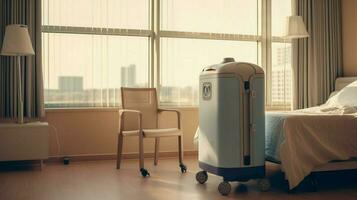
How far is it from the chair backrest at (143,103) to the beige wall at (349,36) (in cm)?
269

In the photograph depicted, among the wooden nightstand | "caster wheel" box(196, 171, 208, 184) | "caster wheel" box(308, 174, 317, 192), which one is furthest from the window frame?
"caster wheel" box(308, 174, 317, 192)

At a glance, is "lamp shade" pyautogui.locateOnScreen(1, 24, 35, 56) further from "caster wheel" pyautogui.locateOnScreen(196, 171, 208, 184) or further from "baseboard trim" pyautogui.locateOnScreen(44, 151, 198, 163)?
"caster wheel" pyautogui.locateOnScreen(196, 171, 208, 184)

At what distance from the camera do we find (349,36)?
5.54 m

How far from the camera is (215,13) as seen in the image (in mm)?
5324

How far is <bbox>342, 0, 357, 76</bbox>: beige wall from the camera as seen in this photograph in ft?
17.9

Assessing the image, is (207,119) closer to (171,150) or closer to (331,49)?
(171,150)

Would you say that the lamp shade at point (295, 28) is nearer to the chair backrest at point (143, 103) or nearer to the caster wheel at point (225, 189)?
the chair backrest at point (143, 103)

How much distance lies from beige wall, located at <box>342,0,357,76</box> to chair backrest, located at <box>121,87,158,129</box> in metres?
2.69

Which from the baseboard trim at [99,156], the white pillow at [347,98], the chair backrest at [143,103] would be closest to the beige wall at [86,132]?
the baseboard trim at [99,156]

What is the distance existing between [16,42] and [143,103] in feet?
4.47

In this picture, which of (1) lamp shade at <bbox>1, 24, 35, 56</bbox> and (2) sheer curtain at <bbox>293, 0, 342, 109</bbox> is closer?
(1) lamp shade at <bbox>1, 24, 35, 56</bbox>

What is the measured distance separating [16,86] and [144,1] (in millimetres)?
1738

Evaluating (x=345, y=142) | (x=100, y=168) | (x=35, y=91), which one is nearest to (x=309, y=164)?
(x=345, y=142)

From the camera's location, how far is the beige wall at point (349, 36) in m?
5.44
